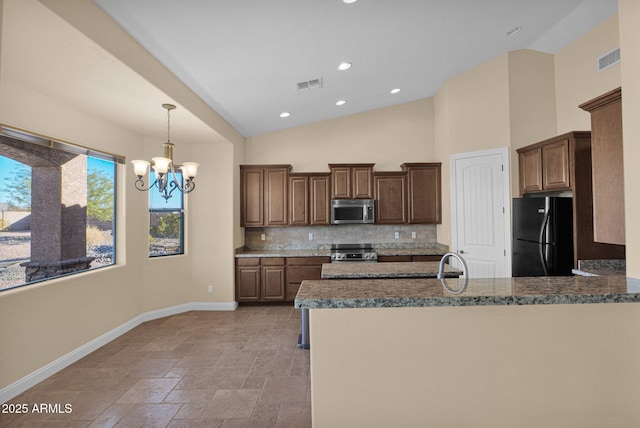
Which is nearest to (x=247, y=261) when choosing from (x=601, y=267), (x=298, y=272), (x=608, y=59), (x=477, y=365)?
(x=298, y=272)

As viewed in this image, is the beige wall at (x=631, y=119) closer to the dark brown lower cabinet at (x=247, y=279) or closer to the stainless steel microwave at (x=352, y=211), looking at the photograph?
the stainless steel microwave at (x=352, y=211)

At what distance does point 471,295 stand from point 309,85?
3.21m

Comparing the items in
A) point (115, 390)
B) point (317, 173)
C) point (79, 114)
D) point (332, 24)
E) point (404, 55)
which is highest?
point (404, 55)

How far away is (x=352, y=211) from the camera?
5469 millimetres

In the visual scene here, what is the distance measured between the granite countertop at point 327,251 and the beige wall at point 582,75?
2372 mm

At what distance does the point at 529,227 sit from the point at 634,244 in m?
2.03

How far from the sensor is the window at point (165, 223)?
15.6 ft

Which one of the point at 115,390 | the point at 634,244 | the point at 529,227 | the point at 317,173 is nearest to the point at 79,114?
the point at 115,390

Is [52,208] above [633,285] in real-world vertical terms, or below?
above

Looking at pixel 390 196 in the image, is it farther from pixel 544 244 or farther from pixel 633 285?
pixel 633 285

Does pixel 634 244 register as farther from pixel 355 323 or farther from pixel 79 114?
pixel 79 114

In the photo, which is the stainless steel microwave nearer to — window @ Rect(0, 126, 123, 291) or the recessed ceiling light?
the recessed ceiling light

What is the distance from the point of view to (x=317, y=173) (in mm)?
5484

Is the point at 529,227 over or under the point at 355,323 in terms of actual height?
over
